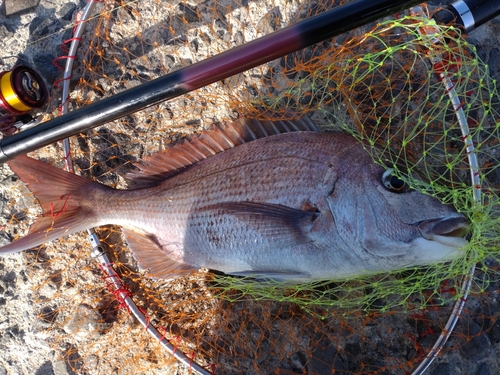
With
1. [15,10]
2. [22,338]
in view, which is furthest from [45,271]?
[15,10]

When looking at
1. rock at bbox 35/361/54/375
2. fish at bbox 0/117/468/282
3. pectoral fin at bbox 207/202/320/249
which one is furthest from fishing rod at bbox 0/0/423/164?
rock at bbox 35/361/54/375

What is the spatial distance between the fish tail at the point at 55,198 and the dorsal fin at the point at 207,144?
33 cm

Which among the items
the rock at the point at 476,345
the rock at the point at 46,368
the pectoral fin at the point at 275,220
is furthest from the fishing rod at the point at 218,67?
the rock at the point at 476,345

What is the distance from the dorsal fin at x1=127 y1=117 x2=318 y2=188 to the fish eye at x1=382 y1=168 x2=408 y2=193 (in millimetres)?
486

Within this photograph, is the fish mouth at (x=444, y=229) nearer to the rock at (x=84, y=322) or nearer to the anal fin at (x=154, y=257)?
the anal fin at (x=154, y=257)

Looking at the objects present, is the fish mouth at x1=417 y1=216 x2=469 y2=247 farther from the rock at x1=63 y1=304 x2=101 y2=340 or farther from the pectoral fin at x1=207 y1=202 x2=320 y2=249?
the rock at x1=63 y1=304 x2=101 y2=340

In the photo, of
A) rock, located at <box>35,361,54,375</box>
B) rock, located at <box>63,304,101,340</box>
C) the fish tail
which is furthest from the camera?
rock, located at <box>35,361,54,375</box>

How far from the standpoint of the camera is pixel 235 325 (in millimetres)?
2453

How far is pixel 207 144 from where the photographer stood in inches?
88.1

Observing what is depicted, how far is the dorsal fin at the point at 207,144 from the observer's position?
212 cm

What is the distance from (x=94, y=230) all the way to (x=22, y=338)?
995 millimetres

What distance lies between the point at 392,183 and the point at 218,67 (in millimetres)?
983

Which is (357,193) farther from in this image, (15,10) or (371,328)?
(15,10)

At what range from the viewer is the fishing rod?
165 centimetres
